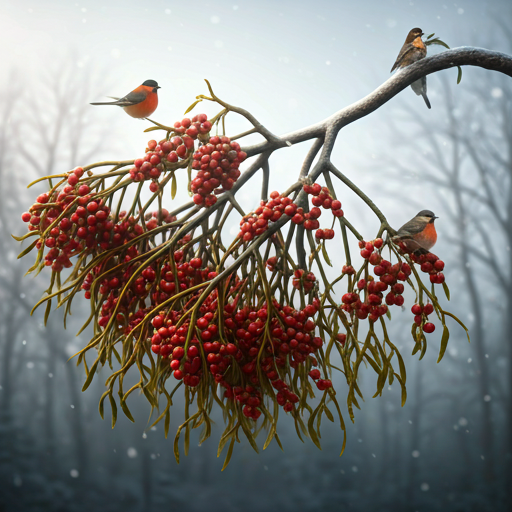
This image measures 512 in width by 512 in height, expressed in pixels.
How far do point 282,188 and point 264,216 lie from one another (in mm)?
686

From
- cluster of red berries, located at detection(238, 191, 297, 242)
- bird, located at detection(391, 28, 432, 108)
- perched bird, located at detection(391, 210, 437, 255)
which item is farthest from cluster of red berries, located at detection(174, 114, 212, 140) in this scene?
bird, located at detection(391, 28, 432, 108)

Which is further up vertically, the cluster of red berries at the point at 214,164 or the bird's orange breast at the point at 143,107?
the bird's orange breast at the point at 143,107

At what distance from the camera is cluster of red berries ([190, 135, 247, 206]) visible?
2.93 ft

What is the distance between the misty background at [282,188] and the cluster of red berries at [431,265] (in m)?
0.74

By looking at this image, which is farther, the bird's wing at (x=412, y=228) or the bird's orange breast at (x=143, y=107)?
the bird's orange breast at (x=143, y=107)

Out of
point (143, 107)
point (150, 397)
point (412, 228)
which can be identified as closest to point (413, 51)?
point (412, 228)

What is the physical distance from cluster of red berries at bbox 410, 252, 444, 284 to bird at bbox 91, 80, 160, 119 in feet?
2.58

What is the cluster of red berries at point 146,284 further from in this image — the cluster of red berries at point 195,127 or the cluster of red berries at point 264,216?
the cluster of red berries at point 195,127

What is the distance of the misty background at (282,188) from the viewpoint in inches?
63.5

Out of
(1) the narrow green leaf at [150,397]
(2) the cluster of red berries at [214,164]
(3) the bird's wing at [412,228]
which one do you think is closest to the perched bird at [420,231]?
(3) the bird's wing at [412,228]

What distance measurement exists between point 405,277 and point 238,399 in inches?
16.0

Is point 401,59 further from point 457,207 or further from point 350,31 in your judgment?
point 457,207

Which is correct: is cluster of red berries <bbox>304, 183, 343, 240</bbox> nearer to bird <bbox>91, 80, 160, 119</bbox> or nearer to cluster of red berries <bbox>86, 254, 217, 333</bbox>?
cluster of red berries <bbox>86, 254, 217, 333</bbox>

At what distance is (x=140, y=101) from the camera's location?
117cm
